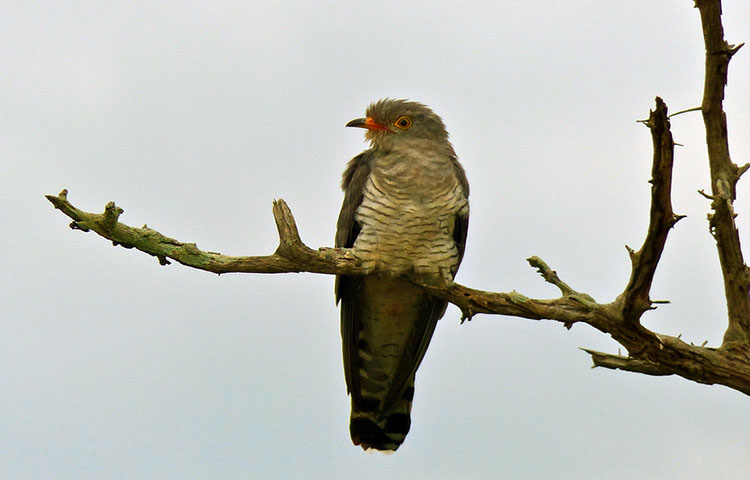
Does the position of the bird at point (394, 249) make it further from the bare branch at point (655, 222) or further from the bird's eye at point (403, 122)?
the bare branch at point (655, 222)

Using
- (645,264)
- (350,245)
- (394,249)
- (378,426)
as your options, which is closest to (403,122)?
(350,245)

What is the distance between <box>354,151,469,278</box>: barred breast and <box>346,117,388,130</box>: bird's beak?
54 centimetres

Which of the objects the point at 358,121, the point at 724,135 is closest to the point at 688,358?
the point at 724,135

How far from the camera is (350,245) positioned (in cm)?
673

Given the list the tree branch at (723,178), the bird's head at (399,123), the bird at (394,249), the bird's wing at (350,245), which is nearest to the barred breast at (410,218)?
the bird at (394,249)

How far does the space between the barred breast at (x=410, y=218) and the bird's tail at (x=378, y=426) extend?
1.54m

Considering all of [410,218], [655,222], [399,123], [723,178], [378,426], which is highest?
[399,123]

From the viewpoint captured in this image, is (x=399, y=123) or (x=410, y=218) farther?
(x=399, y=123)

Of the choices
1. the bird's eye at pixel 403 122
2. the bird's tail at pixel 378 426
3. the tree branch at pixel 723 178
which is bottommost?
the bird's tail at pixel 378 426

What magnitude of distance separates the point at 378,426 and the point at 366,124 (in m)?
2.33

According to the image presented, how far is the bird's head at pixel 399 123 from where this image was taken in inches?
273

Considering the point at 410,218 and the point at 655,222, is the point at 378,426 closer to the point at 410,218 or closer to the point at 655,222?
the point at 410,218

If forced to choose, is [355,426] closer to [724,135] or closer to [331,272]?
[331,272]

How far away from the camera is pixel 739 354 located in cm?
553
